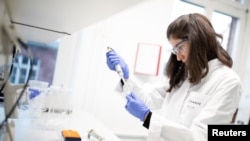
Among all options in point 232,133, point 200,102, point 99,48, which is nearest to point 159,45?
point 99,48

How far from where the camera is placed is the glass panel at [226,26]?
2.73 m

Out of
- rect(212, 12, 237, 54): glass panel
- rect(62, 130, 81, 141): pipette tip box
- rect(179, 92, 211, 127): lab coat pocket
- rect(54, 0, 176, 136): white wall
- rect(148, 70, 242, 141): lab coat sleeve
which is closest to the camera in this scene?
rect(62, 130, 81, 141): pipette tip box

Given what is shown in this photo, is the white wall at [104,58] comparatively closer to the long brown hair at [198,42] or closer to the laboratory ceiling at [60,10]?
the long brown hair at [198,42]

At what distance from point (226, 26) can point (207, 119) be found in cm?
212

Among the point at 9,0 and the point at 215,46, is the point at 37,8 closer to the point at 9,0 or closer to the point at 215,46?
the point at 9,0

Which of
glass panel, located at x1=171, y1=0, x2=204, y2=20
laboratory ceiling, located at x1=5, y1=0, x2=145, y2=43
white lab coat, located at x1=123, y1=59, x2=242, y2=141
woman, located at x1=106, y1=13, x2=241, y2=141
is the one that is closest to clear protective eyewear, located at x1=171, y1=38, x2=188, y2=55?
woman, located at x1=106, y1=13, x2=241, y2=141

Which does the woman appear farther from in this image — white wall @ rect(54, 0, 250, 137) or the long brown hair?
white wall @ rect(54, 0, 250, 137)

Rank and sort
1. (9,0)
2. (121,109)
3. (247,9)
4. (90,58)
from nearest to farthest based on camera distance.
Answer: (9,0) → (90,58) → (121,109) → (247,9)

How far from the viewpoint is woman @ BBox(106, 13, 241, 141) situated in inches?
41.9

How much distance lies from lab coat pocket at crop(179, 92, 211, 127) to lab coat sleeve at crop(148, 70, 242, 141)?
0.12ft

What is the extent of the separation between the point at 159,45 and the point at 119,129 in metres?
0.80

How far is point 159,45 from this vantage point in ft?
6.86

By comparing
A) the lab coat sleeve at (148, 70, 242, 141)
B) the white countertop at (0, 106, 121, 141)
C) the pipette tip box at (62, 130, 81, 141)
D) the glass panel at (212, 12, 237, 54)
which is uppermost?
the glass panel at (212, 12, 237, 54)

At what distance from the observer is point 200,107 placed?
1.15m
